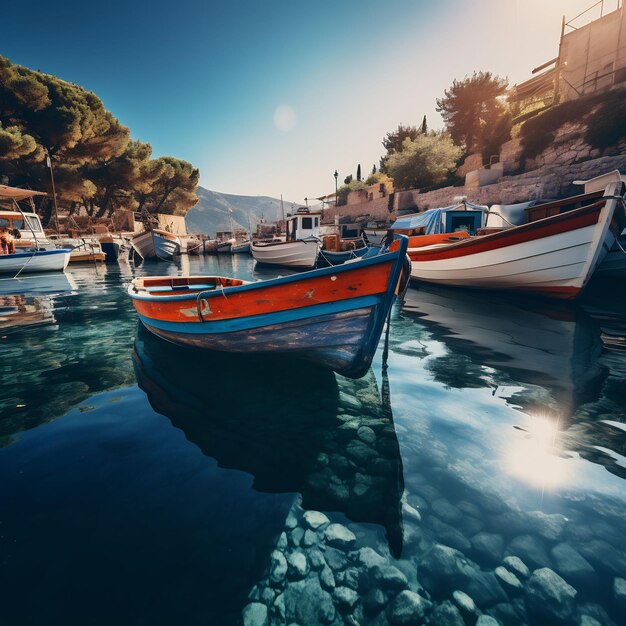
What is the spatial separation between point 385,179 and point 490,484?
141ft

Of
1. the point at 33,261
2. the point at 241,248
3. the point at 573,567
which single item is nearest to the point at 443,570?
the point at 573,567

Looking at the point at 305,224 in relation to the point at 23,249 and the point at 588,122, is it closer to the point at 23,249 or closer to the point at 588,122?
the point at 23,249

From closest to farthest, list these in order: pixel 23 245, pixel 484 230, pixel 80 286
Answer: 1. pixel 484 230
2. pixel 80 286
3. pixel 23 245

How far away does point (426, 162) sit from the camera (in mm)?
30281

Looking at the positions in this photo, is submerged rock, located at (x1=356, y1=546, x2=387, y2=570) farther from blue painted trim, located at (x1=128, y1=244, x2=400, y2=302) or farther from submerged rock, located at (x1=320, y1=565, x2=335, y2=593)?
blue painted trim, located at (x1=128, y1=244, x2=400, y2=302)

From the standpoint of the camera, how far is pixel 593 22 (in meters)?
24.0

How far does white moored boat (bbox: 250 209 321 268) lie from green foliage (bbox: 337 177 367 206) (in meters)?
28.7

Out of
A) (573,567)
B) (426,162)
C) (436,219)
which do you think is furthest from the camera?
(426,162)

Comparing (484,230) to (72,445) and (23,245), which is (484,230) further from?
(23,245)

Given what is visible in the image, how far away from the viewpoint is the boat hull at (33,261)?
1382 cm

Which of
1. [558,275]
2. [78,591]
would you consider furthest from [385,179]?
[78,591]

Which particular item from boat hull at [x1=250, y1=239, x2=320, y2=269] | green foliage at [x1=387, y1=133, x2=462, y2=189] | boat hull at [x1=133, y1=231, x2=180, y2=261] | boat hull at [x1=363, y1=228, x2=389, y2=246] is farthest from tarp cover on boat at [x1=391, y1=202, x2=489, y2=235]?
green foliage at [x1=387, y1=133, x2=462, y2=189]

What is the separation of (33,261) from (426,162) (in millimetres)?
31669

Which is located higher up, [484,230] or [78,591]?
[484,230]
